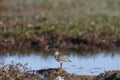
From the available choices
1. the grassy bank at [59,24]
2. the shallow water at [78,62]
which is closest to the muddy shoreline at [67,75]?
the shallow water at [78,62]

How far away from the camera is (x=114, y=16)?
2192 centimetres

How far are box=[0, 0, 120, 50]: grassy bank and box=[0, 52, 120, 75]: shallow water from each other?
1251mm

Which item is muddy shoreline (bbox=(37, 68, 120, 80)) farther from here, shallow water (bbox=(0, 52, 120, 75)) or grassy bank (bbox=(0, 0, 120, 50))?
grassy bank (bbox=(0, 0, 120, 50))

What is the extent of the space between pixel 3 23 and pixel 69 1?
5341mm

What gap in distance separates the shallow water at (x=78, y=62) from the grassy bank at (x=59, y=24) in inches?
49.3

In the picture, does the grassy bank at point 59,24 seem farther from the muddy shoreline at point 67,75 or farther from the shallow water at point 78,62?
the muddy shoreline at point 67,75

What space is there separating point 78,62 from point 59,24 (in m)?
4.92

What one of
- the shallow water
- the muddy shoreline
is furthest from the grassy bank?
the muddy shoreline

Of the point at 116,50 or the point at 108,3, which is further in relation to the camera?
the point at 108,3

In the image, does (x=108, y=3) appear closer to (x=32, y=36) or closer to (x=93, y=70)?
(x=32, y=36)

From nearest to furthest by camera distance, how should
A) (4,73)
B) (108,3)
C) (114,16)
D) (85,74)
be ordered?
(4,73), (85,74), (114,16), (108,3)

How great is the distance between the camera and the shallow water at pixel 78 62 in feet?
46.6

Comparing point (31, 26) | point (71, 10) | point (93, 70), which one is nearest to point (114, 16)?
point (71, 10)

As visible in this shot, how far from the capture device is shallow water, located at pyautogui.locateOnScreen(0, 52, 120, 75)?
14.2 m
